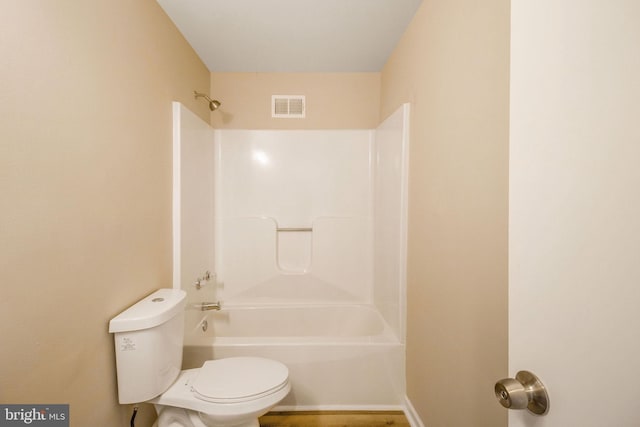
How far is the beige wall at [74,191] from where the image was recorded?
2.60 ft

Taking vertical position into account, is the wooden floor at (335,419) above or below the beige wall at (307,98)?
below

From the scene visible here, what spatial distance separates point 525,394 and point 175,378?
4.89 feet

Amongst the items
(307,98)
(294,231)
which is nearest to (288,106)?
(307,98)

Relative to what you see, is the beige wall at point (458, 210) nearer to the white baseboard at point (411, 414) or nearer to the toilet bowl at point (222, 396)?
the white baseboard at point (411, 414)

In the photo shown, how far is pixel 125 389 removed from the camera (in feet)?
3.95

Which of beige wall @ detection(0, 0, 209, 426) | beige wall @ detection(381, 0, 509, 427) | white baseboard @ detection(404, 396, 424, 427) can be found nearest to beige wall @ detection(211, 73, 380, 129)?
beige wall @ detection(381, 0, 509, 427)

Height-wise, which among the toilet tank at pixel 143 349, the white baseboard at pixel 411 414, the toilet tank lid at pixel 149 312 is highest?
the toilet tank lid at pixel 149 312

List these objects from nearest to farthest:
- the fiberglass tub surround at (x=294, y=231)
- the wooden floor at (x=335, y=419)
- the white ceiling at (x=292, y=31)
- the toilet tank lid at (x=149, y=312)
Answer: the toilet tank lid at (x=149, y=312), the white ceiling at (x=292, y=31), the wooden floor at (x=335, y=419), the fiberglass tub surround at (x=294, y=231)

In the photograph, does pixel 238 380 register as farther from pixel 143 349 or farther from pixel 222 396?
pixel 143 349

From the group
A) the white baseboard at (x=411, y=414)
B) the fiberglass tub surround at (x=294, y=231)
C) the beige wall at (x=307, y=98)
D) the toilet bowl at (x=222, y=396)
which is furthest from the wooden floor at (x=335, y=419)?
the beige wall at (x=307, y=98)

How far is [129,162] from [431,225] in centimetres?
151

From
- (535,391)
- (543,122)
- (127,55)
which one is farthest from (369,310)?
(127,55)

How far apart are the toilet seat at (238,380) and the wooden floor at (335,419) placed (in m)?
0.51

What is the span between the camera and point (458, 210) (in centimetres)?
119
